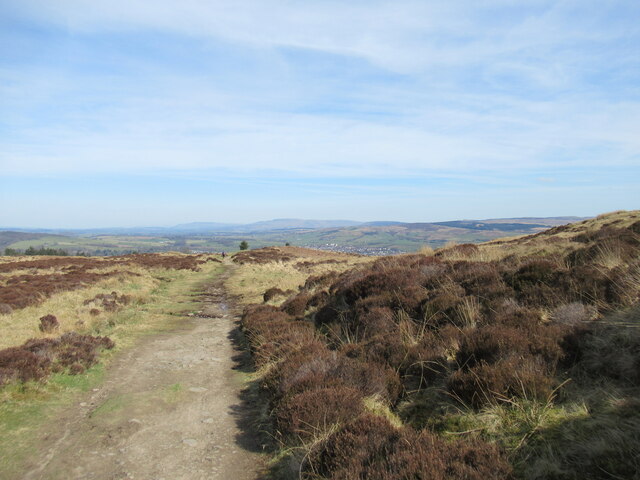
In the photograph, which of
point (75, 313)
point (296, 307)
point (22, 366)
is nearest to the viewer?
point (22, 366)

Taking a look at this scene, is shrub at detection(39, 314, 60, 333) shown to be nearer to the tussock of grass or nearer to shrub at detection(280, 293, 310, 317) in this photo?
the tussock of grass

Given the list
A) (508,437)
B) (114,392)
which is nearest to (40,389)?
(114,392)

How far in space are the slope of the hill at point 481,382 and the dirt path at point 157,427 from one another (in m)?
0.83

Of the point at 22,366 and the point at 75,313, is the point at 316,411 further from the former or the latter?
the point at 75,313

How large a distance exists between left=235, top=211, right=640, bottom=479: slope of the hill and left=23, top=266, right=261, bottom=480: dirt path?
0.83 metres

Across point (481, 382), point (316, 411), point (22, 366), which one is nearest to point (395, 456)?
point (316, 411)

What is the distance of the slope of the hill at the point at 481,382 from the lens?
4.00 m

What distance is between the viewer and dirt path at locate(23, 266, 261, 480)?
5.54m

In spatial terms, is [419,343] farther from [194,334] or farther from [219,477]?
[194,334]

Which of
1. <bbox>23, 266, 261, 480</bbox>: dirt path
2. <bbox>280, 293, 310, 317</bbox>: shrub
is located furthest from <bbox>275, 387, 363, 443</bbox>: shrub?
<bbox>280, 293, 310, 317</bbox>: shrub

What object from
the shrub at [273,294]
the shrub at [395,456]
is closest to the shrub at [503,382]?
the shrub at [395,456]

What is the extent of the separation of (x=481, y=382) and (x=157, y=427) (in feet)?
18.4

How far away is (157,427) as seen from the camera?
22.2 ft

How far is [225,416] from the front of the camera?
7301 millimetres
